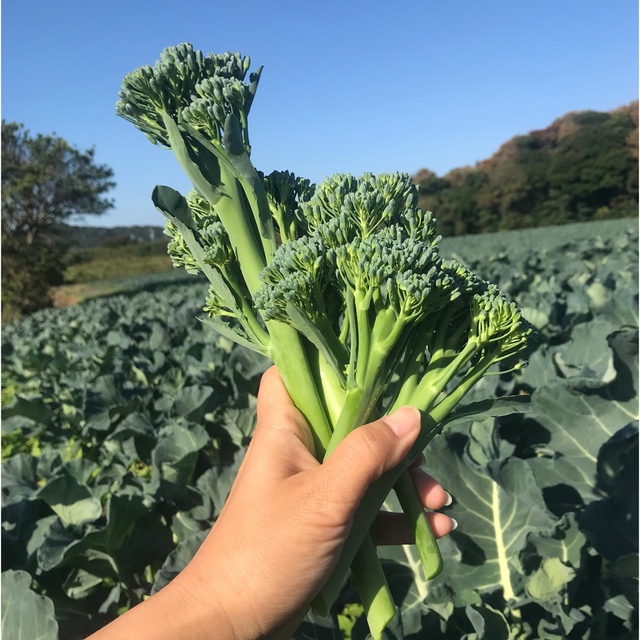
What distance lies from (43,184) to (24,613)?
1433 inches

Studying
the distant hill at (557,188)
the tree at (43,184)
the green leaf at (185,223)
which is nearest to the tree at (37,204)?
the tree at (43,184)

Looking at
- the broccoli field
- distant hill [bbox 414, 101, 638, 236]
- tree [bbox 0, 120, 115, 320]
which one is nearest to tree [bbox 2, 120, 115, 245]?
tree [bbox 0, 120, 115, 320]

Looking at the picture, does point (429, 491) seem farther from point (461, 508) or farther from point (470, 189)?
point (470, 189)

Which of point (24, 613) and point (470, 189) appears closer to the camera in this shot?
point (24, 613)

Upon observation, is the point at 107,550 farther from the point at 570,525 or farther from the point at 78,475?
the point at 570,525

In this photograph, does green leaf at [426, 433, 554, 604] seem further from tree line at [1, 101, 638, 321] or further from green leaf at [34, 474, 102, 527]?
tree line at [1, 101, 638, 321]

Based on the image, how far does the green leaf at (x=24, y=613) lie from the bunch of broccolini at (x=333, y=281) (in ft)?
3.49

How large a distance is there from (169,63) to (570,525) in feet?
5.91

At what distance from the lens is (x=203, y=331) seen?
6.37m

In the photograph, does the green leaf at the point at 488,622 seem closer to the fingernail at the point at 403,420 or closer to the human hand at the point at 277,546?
the human hand at the point at 277,546

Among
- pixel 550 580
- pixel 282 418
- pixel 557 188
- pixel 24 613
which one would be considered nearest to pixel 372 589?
pixel 282 418

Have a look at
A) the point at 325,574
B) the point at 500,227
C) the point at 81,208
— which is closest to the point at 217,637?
A: the point at 325,574

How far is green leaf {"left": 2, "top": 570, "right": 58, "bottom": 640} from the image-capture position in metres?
1.73

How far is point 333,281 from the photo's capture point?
1.26m
